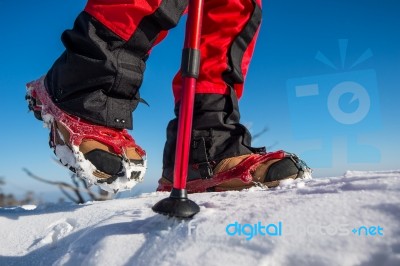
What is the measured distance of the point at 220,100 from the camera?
1.97m

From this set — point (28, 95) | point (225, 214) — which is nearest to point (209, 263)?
point (225, 214)

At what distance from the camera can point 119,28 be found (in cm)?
154

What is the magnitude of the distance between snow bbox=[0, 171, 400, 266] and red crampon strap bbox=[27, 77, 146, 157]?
48 centimetres

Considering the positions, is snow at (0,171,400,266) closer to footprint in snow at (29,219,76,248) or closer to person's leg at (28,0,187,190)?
footprint in snow at (29,219,76,248)

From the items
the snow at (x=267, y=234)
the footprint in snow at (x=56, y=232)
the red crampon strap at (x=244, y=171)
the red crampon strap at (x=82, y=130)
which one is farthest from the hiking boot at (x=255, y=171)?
the footprint in snow at (x=56, y=232)

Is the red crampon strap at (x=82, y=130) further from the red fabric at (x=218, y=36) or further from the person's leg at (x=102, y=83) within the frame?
the red fabric at (x=218, y=36)

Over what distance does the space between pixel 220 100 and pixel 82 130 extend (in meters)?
0.77

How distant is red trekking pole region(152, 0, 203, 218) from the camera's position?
93 centimetres

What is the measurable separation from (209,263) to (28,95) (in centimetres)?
143

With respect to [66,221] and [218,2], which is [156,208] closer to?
[66,221]

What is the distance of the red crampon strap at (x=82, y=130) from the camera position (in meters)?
1.54

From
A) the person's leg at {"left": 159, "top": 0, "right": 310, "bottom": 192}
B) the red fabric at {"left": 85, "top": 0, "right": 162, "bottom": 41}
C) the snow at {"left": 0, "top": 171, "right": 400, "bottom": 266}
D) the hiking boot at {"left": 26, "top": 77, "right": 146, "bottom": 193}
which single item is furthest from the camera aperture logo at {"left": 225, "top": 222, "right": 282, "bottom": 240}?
the red fabric at {"left": 85, "top": 0, "right": 162, "bottom": 41}

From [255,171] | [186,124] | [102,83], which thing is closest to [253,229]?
[186,124]

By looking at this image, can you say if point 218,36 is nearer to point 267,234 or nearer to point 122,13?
point 122,13
